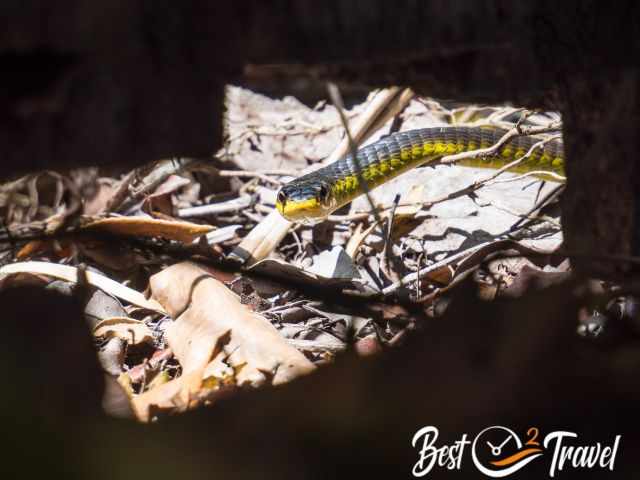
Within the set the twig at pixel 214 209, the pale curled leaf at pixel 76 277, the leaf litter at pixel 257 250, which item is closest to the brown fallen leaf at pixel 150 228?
the leaf litter at pixel 257 250

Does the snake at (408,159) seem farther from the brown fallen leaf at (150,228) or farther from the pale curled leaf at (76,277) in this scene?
the pale curled leaf at (76,277)

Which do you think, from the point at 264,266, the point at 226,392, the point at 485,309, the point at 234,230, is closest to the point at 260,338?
the point at 226,392

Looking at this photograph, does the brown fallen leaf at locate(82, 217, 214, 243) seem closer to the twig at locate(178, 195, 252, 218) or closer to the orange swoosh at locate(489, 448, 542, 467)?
the twig at locate(178, 195, 252, 218)

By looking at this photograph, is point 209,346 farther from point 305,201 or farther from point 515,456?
point 305,201

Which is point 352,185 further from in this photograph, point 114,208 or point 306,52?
point 306,52

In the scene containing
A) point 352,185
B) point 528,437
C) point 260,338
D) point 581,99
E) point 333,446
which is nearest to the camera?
point 333,446
